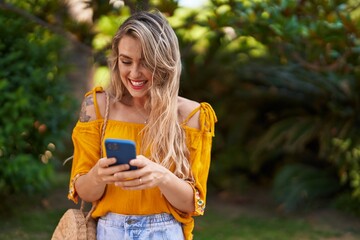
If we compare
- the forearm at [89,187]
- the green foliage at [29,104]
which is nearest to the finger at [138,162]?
the forearm at [89,187]

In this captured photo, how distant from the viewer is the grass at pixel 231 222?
5797 millimetres

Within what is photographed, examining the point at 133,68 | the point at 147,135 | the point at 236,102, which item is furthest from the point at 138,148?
the point at 236,102

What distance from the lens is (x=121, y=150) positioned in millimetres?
2289

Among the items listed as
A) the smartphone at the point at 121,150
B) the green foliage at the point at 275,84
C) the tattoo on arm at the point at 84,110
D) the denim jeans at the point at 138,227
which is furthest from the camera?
the green foliage at the point at 275,84

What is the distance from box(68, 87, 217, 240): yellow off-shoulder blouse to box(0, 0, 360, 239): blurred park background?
73.2 inches

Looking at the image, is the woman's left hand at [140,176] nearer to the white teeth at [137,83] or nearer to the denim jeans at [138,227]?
the denim jeans at [138,227]

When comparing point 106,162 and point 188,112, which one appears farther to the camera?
point 188,112

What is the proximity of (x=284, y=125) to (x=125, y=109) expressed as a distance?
15.3 ft

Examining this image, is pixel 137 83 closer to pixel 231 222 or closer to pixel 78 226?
pixel 78 226

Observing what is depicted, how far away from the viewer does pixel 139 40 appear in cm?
259

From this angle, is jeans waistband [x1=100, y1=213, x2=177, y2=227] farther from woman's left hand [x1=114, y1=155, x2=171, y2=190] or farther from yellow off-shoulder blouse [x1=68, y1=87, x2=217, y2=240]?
woman's left hand [x1=114, y1=155, x2=171, y2=190]

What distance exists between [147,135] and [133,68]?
0.26 meters

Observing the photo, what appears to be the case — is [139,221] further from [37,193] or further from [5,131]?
[37,193]

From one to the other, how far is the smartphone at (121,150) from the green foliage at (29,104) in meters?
2.97
